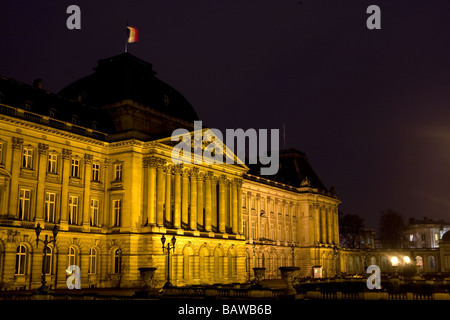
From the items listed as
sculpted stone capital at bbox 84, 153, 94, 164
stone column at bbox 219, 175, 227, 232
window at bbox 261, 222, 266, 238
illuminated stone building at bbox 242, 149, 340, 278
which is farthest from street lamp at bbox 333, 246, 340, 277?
sculpted stone capital at bbox 84, 153, 94, 164

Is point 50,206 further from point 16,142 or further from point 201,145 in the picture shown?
point 201,145

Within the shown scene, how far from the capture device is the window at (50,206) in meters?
46.6

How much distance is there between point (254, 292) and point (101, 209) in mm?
22918

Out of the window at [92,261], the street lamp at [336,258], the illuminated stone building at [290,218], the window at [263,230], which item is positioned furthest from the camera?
the street lamp at [336,258]

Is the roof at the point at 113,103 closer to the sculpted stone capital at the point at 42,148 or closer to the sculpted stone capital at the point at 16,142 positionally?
the sculpted stone capital at the point at 42,148

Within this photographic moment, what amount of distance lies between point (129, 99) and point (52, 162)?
10.7 m

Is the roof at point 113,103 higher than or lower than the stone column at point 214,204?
higher

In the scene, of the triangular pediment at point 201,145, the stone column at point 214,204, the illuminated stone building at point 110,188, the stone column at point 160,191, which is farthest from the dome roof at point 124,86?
the stone column at point 214,204

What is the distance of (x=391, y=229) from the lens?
142 m

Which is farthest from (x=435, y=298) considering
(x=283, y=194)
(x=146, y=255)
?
(x=283, y=194)

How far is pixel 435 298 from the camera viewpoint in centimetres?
3094

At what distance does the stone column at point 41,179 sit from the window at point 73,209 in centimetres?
354
